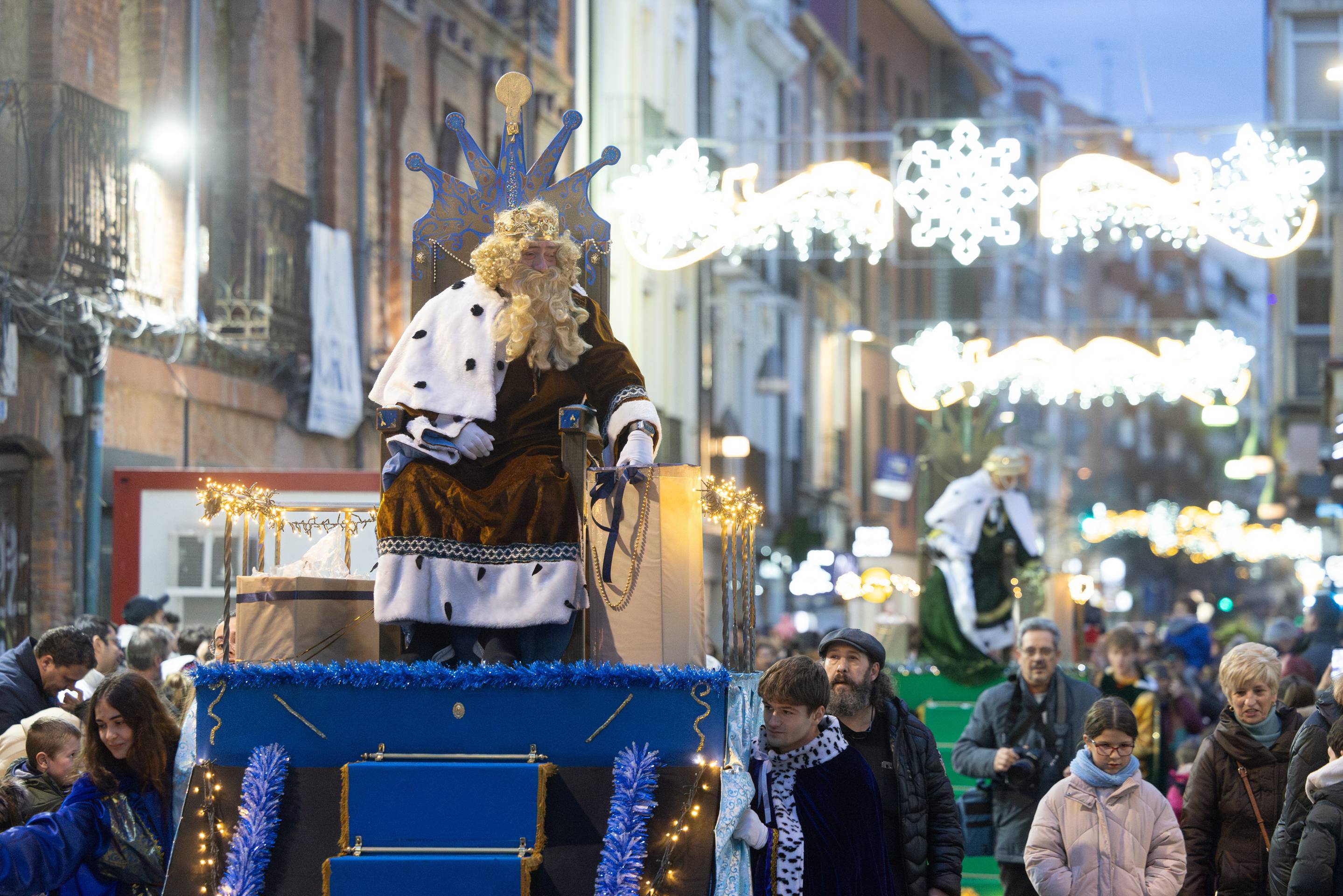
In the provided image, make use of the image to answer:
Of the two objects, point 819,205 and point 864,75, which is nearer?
point 819,205

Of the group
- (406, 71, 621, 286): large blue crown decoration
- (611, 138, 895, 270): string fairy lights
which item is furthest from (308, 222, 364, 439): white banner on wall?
(406, 71, 621, 286): large blue crown decoration

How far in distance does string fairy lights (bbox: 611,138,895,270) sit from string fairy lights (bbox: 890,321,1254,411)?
228cm

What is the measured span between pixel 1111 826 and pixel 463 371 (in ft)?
9.04

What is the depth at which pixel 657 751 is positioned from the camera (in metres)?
6.71

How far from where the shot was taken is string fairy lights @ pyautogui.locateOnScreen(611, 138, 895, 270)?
54.4 ft

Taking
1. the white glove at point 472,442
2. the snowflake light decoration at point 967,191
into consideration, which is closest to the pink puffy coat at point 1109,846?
the white glove at point 472,442

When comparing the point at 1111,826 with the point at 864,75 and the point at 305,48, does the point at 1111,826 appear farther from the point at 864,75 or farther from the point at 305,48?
the point at 864,75

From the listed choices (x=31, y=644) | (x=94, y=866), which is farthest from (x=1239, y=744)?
(x=31, y=644)

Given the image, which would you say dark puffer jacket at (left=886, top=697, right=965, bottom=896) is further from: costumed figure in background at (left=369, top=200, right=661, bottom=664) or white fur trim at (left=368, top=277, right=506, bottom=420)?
white fur trim at (left=368, top=277, right=506, bottom=420)

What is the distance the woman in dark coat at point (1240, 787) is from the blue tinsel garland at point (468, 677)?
2.40 m

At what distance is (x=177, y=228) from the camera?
1747cm

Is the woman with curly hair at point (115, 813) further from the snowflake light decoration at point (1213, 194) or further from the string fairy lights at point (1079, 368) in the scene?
the string fairy lights at point (1079, 368)

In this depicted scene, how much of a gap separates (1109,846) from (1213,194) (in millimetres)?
9780

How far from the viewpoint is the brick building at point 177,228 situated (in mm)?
14867
